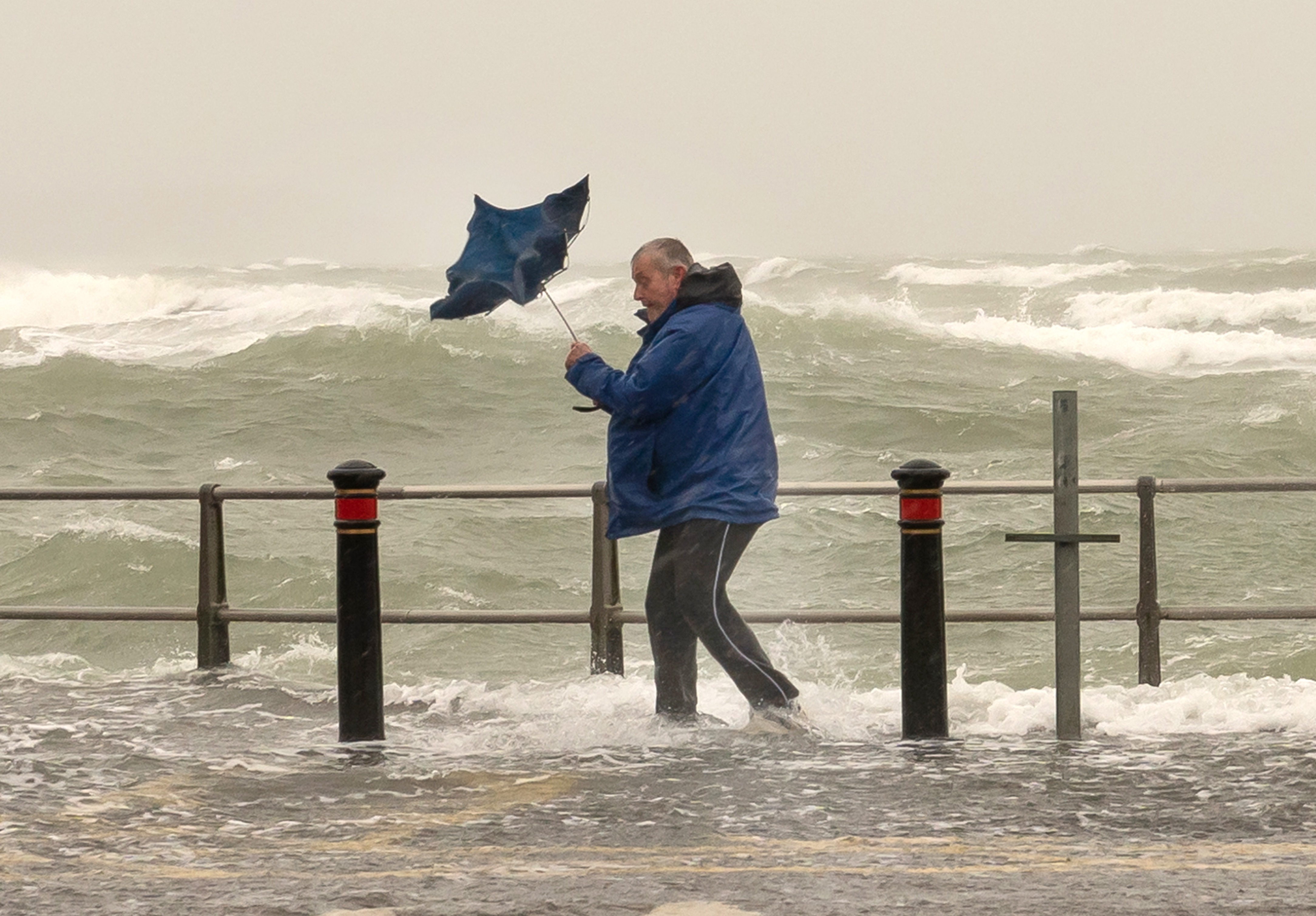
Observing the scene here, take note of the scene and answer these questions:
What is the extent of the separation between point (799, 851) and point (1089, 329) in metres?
38.6

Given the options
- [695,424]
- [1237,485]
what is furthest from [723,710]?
[1237,485]

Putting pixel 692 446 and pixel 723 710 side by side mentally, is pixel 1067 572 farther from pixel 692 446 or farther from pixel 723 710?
pixel 723 710

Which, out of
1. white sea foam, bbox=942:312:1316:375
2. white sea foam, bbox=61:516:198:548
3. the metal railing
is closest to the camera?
the metal railing

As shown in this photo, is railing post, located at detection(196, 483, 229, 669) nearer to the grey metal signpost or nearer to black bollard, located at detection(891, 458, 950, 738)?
black bollard, located at detection(891, 458, 950, 738)

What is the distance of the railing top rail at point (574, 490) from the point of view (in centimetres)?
781

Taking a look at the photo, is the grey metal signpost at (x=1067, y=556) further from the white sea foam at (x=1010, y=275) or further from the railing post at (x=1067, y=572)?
the white sea foam at (x=1010, y=275)

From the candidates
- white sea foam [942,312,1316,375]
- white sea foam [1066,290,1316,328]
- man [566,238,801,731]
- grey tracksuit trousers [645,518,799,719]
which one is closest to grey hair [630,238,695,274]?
man [566,238,801,731]

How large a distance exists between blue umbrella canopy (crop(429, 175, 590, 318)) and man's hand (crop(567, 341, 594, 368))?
1.29 ft

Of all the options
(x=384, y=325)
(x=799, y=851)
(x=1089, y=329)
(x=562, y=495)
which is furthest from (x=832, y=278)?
(x=799, y=851)

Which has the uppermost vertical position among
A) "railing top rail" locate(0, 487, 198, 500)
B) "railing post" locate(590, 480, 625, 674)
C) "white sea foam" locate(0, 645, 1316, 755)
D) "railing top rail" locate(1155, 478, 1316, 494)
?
"railing top rail" locate(1155, 478, 1316, 494)

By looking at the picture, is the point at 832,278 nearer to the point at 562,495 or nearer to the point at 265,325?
the point at 265,325

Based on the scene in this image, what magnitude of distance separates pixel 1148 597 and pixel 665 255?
110 inches

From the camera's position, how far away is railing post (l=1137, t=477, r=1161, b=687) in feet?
26.1

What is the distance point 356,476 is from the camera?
6.85m
